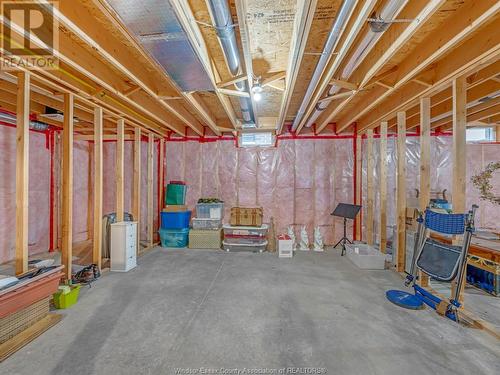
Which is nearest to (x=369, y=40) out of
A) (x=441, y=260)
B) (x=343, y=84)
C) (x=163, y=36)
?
(x=343, y=84)

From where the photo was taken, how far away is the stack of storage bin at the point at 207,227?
4891mm

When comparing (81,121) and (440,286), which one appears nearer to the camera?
(440,286)

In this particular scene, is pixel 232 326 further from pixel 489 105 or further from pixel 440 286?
pixel 489 105

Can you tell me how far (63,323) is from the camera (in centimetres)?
A: 221

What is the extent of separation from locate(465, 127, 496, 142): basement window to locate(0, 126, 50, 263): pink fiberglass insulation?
893 centimetres

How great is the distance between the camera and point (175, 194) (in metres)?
5.21

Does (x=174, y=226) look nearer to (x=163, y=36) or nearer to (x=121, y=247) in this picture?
(x=121, y=247)

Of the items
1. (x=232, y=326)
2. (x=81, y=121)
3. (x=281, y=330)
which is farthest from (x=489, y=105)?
(x=81, y=121)

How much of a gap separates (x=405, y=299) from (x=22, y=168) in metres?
4.31

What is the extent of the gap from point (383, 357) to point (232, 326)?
1243 mm

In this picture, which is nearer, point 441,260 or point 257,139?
point 441,260

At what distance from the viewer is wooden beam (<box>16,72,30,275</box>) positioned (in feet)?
7.70

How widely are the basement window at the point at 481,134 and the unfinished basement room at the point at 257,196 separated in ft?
0.09

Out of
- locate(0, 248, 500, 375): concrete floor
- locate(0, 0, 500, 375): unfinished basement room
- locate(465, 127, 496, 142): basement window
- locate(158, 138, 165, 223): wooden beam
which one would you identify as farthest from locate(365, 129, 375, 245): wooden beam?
locate(158, 138, 165, 223): wooden beam
